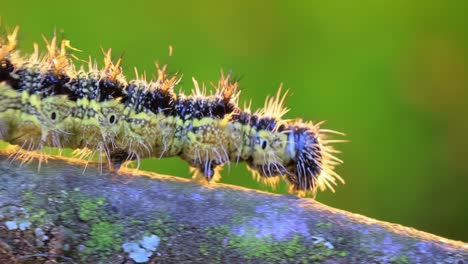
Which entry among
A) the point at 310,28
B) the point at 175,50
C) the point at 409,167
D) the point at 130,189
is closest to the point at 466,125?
the point at 409,167

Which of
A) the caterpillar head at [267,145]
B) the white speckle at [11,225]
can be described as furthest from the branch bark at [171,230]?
the caterpillar head at [267,145]

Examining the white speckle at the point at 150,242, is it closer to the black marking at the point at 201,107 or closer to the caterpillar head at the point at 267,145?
the black marking at the point at 201,107

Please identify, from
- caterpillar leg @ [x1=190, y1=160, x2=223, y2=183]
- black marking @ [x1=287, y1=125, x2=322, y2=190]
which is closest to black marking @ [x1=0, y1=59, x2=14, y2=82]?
caterpillar leg @ [x1=190, y1=160, x2=223, y2=183]

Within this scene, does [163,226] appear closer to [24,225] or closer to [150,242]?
[150,242]

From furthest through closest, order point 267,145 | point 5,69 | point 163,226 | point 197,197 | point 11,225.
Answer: point 267,145
point 5,69
point 197,197
point 163,226
point 11,225

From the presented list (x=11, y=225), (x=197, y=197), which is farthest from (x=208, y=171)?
(x=11, y=225)

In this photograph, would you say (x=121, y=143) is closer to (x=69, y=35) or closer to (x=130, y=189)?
(x=130, y=189)
